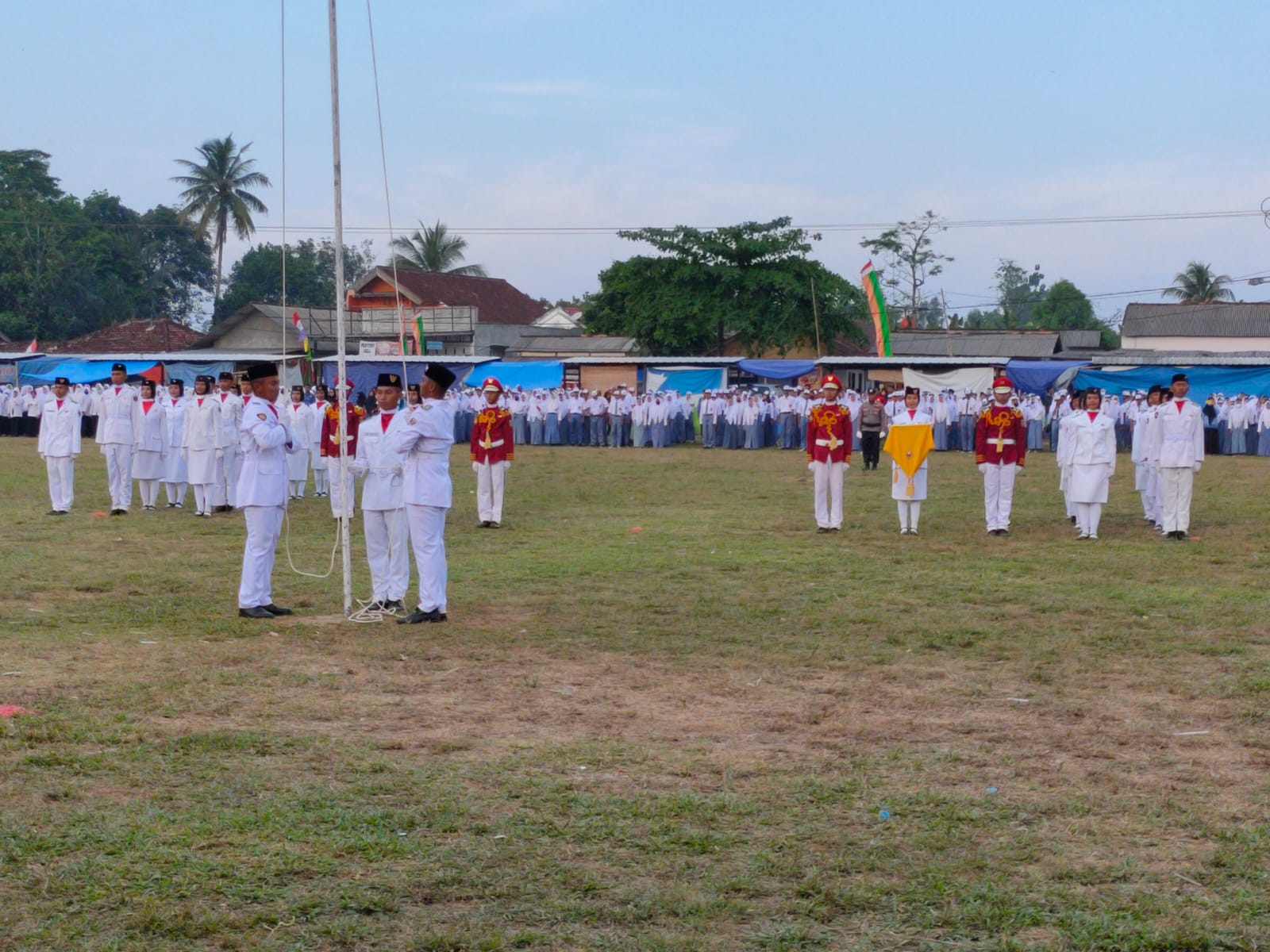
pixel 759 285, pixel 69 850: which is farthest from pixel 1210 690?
pixel 759 285

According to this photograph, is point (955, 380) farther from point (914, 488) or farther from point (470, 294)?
point (470, 294)

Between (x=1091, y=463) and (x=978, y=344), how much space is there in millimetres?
41733

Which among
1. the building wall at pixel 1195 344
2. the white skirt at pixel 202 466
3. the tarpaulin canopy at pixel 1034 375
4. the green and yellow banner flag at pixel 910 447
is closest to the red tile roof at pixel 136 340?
the tarpaulin canopy at pixel 1034 375

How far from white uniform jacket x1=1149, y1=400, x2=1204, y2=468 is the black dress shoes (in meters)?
9.33

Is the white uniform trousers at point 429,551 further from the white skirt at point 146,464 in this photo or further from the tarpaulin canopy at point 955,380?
the tarpaulin canopy at point 955,380

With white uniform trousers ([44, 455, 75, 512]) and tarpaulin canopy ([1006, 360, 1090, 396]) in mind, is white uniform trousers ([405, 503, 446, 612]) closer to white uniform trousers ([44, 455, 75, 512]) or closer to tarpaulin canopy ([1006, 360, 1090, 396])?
white uniform trousers ([44, 455, 75, 512])

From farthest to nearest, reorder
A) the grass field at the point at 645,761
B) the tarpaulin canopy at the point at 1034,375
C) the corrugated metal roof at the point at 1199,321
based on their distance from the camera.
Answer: the corrugated metal roof at the point at 1199,321, the tarpaulin canopy at the point at 1034,375, the grass field at the point at 645,761

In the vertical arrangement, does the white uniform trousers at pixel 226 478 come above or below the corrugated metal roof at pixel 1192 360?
below

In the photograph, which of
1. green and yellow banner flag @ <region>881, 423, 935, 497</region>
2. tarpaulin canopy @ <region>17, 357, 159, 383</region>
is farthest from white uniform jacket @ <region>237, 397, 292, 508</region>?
tarpaulin canopy @ <region>17, 357, 159, 383</region>

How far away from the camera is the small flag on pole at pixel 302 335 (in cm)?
4344

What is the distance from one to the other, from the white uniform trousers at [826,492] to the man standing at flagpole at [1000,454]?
5.39 ft

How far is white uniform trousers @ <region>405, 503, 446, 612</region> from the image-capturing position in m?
9.66

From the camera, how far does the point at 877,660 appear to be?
340 inches

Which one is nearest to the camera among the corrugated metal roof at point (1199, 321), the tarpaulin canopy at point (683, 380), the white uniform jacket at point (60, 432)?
the white uniform jacket at point (60, 432)
